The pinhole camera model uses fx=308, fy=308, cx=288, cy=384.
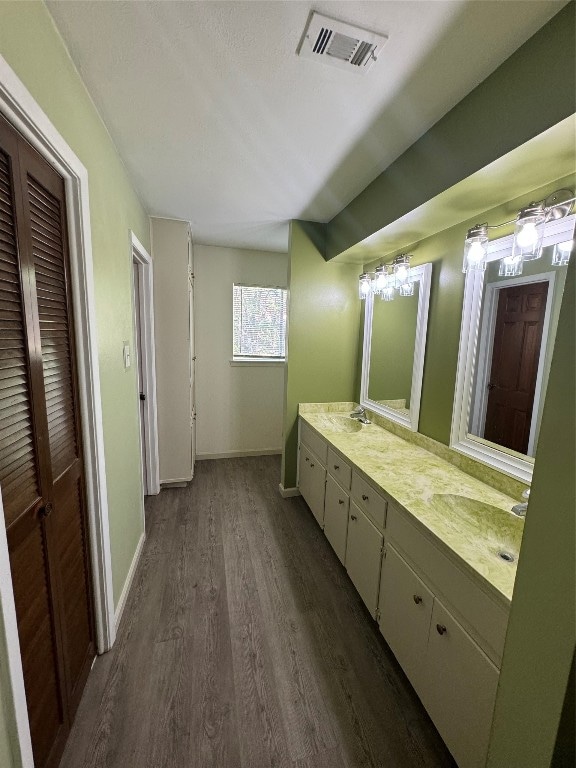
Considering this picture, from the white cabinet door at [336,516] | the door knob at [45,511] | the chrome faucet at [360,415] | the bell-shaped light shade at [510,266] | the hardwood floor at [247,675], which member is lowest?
the hardwood floor at [247,675]

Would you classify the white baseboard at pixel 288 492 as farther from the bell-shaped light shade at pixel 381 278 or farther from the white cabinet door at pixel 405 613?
the bell-shaped light shade at pixel 381 278

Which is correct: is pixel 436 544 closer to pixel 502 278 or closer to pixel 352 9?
pixel 502 278

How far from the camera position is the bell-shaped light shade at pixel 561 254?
120cm

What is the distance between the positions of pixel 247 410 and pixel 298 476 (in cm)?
125

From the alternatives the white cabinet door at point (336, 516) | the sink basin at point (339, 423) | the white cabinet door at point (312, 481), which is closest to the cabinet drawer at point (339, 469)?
the white cabinet door at point (336, 516)

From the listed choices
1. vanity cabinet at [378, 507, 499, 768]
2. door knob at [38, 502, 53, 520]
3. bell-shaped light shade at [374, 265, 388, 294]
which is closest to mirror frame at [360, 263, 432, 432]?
bell-shaped light shade at [374, 265, 388, 294]

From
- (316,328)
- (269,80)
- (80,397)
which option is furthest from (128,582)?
(269,80)

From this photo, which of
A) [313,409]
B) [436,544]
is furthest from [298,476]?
[436,544]

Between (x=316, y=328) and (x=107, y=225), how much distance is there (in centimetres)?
167

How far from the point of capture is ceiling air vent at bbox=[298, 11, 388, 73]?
95 cm

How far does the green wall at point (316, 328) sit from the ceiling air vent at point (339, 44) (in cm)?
148

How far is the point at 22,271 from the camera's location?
34.8 inches

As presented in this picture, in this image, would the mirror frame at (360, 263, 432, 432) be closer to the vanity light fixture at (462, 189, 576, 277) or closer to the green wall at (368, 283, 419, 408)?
the green wall at (368, 283, 419, 408)

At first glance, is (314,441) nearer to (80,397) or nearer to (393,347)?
(393,347)
